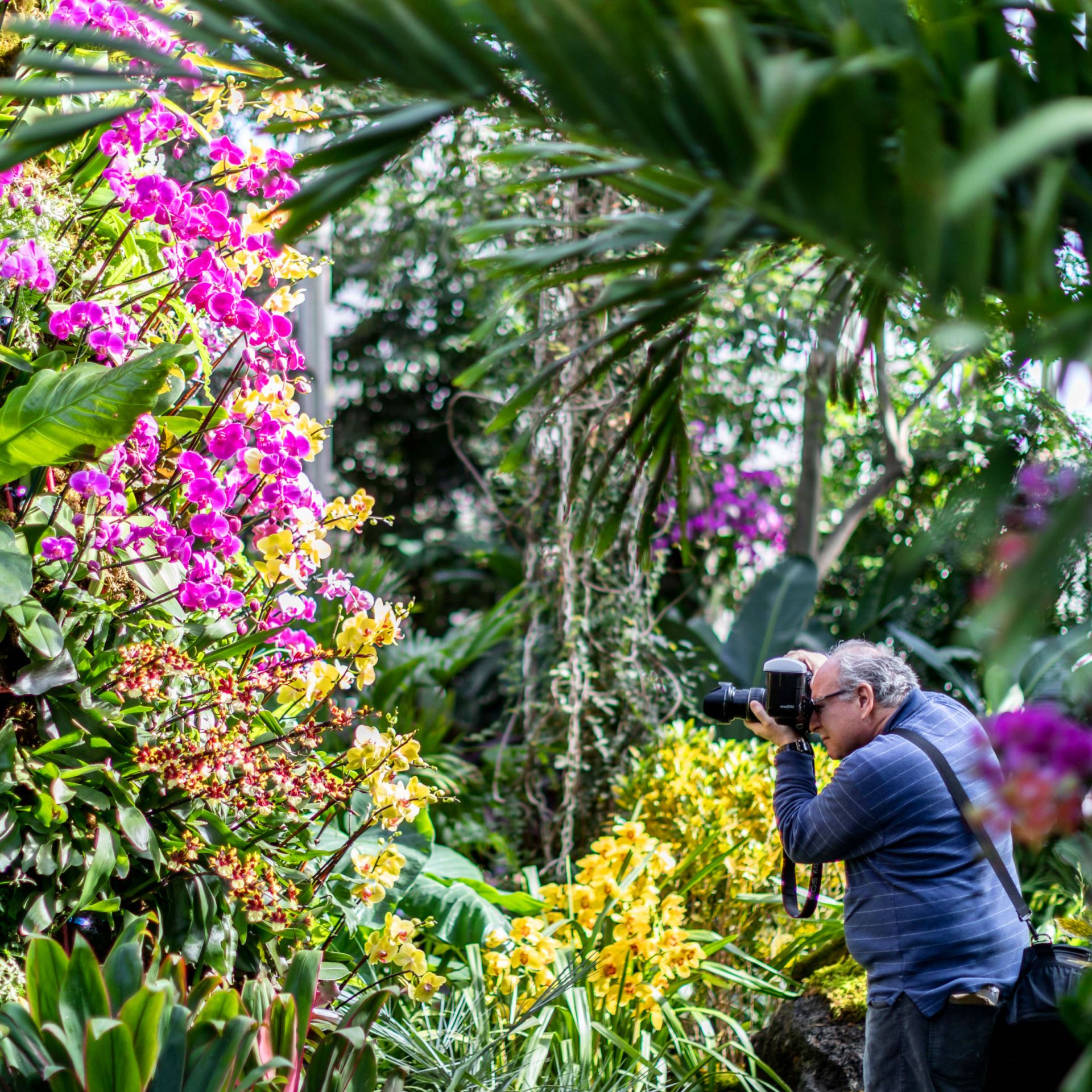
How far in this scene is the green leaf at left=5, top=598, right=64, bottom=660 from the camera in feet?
5.92

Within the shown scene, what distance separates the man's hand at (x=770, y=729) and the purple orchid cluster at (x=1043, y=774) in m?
1.44

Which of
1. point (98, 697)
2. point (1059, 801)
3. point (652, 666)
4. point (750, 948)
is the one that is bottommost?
point (750, 948)

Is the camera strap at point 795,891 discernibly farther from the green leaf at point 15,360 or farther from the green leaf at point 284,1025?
the green leaf at point 15,360

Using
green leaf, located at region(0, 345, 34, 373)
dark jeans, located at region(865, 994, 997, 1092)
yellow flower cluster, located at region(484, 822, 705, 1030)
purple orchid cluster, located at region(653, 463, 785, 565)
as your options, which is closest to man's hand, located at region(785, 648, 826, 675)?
yellow flower cluster, located at region(484, 822, 705, 1030)

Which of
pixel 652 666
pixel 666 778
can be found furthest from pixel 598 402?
pixel 666 778

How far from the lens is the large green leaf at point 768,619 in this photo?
187 inches

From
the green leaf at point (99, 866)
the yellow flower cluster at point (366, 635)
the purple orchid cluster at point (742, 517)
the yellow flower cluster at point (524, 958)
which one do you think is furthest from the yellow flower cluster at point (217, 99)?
the purple orchid cluster at point (742, 517)

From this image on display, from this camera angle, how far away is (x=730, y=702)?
2488 mm

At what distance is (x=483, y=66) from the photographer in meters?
1.08

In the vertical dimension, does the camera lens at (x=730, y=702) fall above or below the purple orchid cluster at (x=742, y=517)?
below

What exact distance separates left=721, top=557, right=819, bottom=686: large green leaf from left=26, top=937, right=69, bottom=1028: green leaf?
137 inches

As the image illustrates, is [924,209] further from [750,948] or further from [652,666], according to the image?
[652,666]

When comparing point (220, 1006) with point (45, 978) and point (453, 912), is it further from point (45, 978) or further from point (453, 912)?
point (453, 912)

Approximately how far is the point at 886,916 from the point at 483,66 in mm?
1662
